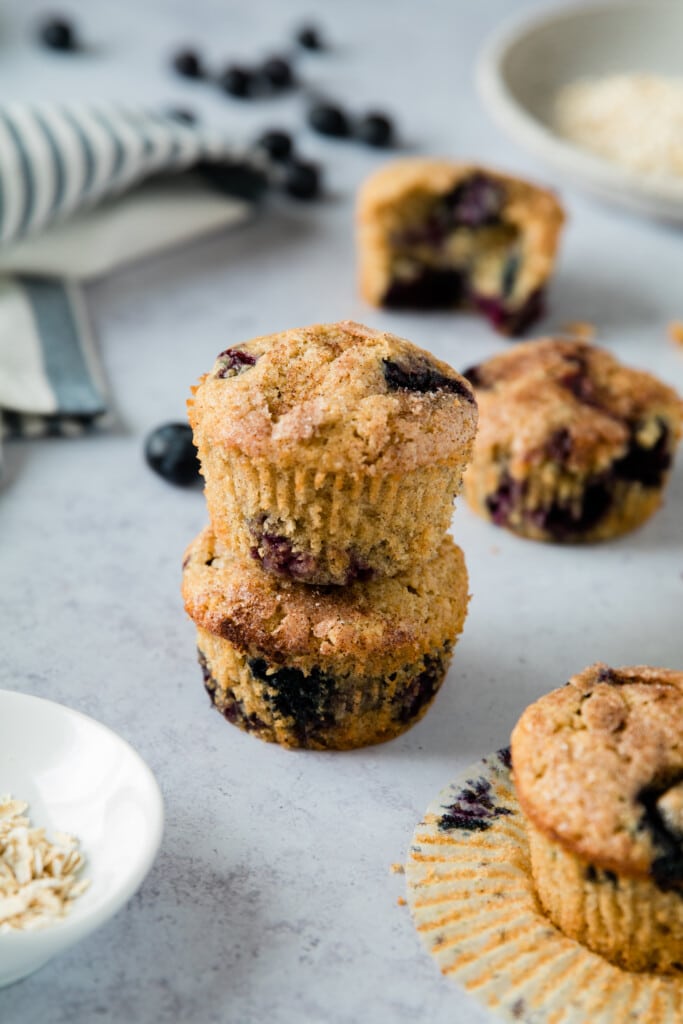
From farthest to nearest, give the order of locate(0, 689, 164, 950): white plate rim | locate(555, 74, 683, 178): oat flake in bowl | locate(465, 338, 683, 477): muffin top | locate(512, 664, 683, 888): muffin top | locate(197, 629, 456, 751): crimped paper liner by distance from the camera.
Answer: locate(555, 74, 683, 178): oat flake in bowl
locate(465, 338, 683, 477): muffin top
locate(197, 629, 456, 751): crimped paper liner
locate(512, 664, 683, 888): muffin top
locate(0, 689, 164, 950): white plate rim

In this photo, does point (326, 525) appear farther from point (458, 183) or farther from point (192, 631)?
point (458, 183)

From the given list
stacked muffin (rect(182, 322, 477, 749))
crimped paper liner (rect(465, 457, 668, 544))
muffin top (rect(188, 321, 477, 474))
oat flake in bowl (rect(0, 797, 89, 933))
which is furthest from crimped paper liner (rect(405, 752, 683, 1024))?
crimped paper liner (rect(465, 457, 668, 544))

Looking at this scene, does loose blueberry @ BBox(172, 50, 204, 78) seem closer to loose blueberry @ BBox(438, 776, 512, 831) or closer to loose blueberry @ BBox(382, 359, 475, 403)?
loose blueberry @ BBox(382, 359, 475, 403)

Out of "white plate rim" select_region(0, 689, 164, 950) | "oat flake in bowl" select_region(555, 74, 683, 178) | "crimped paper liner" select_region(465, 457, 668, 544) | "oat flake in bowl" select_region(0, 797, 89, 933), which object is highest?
"white plate rim" select_region(0, 689, 164, 950)

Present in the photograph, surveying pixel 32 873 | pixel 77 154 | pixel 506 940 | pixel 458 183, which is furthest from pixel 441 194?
pixel 32 873

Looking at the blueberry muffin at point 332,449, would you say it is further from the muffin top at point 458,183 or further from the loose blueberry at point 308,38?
the loose blueberry at point 308,38

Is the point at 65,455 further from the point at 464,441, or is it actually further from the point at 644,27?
the point at 644,27
